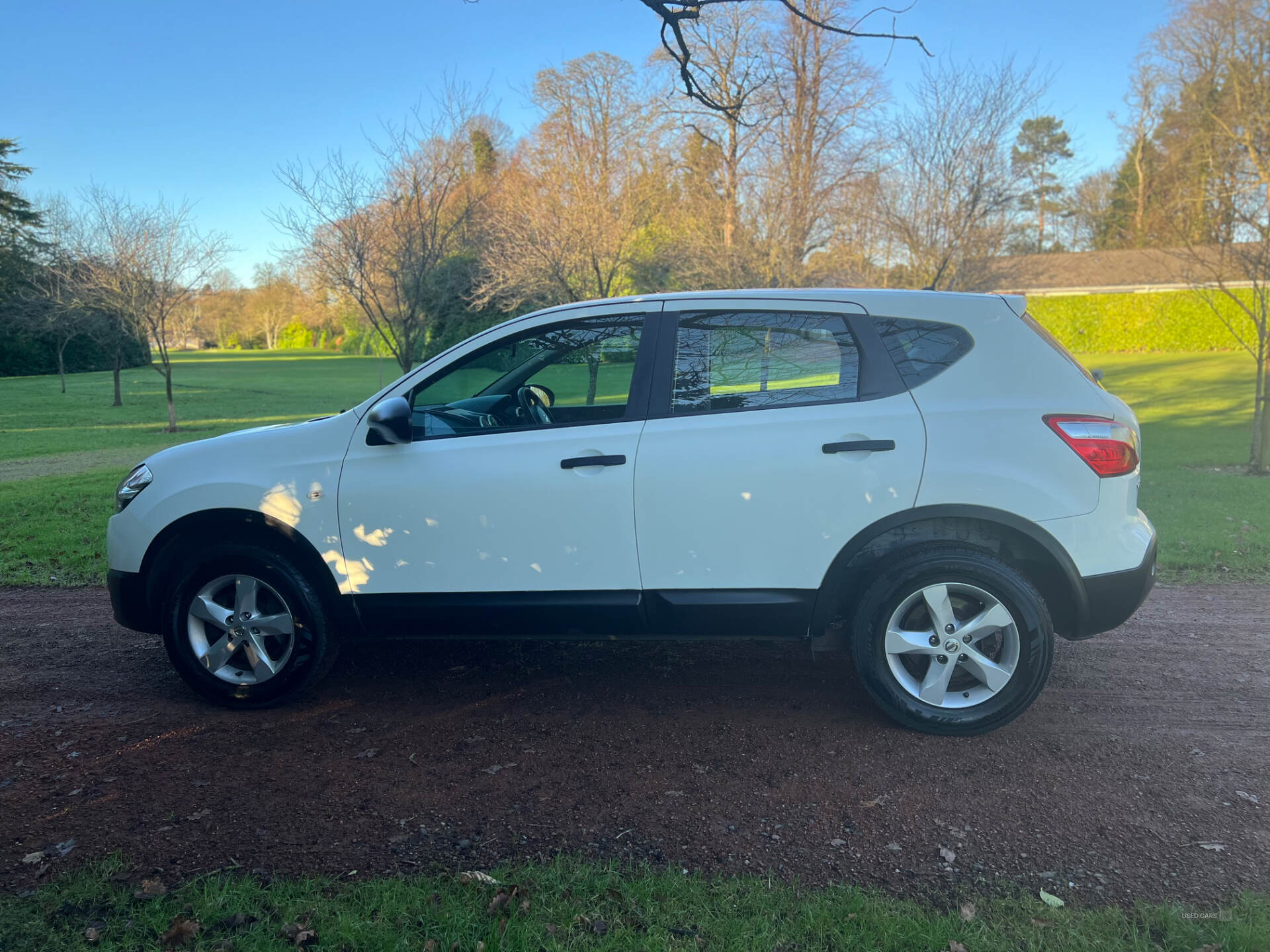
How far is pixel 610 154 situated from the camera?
2541 centimetres

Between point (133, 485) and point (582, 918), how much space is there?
319cm

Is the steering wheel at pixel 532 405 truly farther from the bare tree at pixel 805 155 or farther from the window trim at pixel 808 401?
the bare tree at pixel 805 155

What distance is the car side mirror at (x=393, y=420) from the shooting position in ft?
13.2

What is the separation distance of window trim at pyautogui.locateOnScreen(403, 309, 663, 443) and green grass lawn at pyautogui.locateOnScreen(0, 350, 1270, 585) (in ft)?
15.2

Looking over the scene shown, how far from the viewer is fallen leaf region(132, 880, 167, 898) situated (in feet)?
9.37

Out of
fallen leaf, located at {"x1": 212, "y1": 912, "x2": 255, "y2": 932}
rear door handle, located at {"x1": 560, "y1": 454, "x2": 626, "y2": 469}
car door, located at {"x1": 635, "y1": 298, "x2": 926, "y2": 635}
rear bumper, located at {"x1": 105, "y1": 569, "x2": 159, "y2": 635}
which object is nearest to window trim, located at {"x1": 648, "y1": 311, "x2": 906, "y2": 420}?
car door, located at {"x1": 635, "y1": 298, "x2": 926, "y2": 635}

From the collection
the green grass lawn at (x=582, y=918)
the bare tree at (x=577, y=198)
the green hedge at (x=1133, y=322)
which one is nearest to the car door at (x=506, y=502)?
the green grass lawn at (x=582, y=918)

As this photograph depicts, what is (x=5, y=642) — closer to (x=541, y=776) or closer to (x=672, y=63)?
(x=541, y=776)

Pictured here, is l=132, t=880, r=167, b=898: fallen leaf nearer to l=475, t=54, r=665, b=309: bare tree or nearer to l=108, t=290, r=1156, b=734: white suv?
l=108, t=290, r=1156, b=734: white suv

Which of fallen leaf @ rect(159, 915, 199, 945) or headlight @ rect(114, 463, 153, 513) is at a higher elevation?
headlight @ rect(114, 463, 153, 513)

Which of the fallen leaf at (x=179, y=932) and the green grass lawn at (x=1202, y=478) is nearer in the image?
the fallen leaf at (x=179, y=932)

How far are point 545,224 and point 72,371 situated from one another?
43.3 meters

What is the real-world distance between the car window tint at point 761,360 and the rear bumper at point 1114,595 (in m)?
1.36

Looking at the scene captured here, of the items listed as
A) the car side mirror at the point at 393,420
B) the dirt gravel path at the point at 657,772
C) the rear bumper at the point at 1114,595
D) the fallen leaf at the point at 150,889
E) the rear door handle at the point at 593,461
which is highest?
the car side mirror at the point at 393,420
